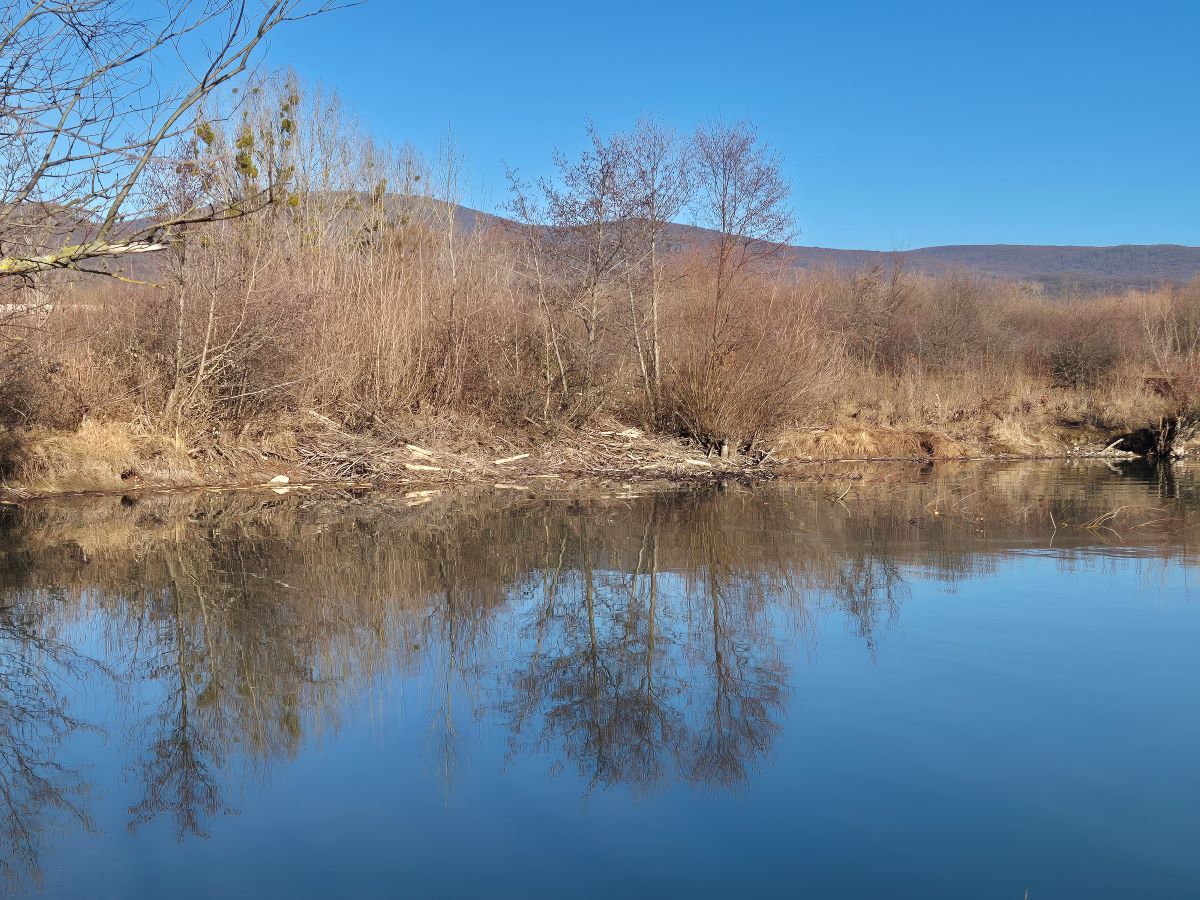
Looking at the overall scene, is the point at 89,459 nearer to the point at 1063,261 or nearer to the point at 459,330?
the point at 459,330

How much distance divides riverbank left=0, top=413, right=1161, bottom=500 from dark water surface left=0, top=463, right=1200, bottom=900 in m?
4.66

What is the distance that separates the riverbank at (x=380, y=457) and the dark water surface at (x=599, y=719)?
466 cm

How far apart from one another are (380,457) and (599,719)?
12487mm

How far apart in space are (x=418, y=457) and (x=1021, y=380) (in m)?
17.8

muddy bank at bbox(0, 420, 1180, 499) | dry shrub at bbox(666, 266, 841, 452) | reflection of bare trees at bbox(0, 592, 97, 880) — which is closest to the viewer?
reflection of bare trees at bbox(0, 592, 97, 880)

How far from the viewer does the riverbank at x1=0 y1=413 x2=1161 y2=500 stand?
1534 cm

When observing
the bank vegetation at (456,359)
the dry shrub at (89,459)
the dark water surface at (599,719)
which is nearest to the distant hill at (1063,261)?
the bank vegetation at (456,359)

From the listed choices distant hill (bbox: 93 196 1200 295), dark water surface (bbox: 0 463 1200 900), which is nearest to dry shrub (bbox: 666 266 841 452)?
dark water surface (bbox: 0 463 1200 900)

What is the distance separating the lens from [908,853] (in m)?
4.21

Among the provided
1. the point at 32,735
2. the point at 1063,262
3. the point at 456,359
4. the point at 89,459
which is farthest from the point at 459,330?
the point at 1063,262

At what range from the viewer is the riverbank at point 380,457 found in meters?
15.3

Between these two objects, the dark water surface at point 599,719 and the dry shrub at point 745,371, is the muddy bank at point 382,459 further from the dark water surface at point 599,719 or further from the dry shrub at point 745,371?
the dark water surface at point 599,719

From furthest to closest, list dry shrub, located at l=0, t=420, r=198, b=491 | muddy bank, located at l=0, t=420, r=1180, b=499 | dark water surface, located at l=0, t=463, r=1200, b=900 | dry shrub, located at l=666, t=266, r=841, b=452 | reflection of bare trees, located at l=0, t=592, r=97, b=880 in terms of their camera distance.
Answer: dry shrub, located at l=666, t=266, r=841, b=452 < muddy bank, located at l=0, t=420, r=1180, b=499 < dry shrub, located at l=0, t=420, r=198, b=491 < reflection of bare trees, located at l=0, t=592, r=97, b=880 < dark water surface, located at l=0, t=463, r=1200, b=900

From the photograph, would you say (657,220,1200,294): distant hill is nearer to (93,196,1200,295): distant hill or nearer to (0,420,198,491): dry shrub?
(93,196,1200,295): distant hill
